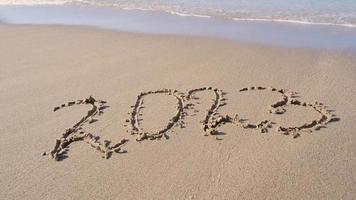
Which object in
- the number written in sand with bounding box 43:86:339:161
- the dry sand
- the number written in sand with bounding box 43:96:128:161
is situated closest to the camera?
the dry sand

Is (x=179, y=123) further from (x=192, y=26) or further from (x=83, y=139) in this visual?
(x=192, y=26)

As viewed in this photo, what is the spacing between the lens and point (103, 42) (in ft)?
22.3

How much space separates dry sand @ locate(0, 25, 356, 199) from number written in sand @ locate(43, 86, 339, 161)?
16 millimetres

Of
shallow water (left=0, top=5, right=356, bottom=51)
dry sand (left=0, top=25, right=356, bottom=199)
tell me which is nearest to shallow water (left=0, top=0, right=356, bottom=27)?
shallow water (left=0, top=5, right=356, bottom=51)

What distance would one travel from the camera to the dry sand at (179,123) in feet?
10.6

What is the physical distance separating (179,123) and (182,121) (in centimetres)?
5

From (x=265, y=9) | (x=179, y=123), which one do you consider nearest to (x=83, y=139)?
(x=179, y=123)

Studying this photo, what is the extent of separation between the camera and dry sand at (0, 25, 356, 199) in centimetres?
322

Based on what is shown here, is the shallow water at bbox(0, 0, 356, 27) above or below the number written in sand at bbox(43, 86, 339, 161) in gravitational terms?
above

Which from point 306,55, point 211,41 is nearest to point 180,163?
point 306,55

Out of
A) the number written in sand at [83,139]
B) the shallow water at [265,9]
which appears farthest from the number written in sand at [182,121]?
the shallow water at [265,9]

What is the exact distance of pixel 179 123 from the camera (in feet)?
13.5

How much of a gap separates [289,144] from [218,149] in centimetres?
56

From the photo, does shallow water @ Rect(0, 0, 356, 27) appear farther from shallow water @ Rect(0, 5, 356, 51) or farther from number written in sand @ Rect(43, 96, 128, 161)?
number written in sand @ Rect(43, 96, 128, 161)
